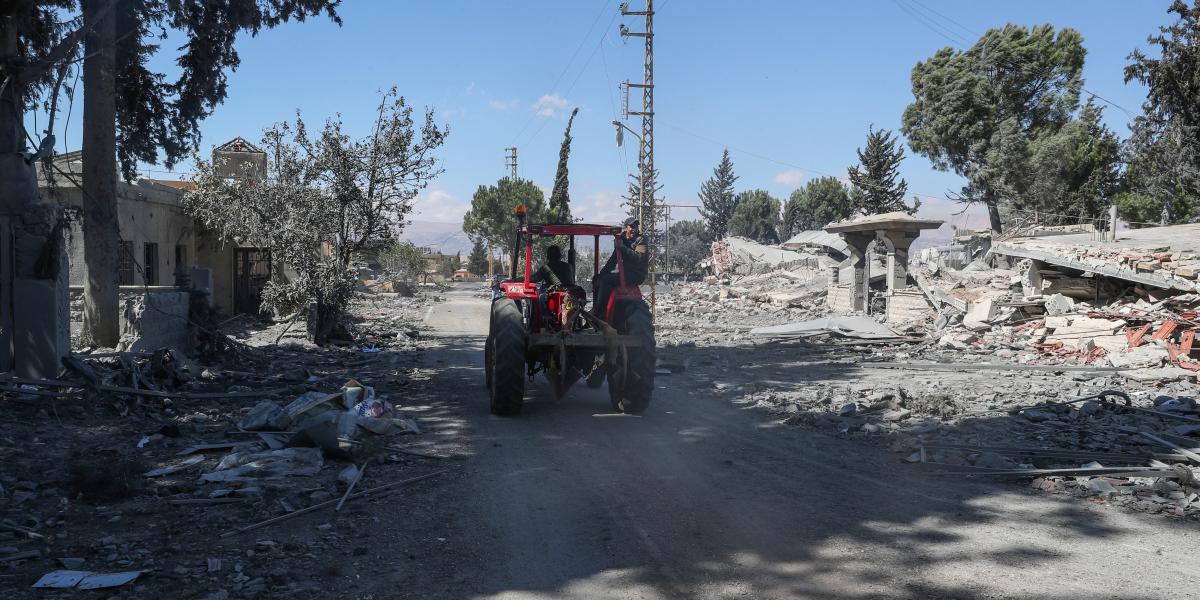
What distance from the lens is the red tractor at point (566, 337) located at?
8.28 metres

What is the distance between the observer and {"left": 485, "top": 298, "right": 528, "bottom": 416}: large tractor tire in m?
8.20

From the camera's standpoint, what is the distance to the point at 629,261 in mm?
8727

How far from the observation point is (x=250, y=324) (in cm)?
1981

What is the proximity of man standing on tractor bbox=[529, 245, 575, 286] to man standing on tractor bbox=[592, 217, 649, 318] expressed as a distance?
0.52 metres

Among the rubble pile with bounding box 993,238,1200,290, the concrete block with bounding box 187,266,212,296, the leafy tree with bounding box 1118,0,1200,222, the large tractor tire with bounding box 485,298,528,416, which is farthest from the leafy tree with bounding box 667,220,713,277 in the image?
the large tractor tire with bounding box 485,298,528,416

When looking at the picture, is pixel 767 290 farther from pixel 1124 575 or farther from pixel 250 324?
pixel 1124 575

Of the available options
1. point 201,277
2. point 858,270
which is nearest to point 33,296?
point 201,277

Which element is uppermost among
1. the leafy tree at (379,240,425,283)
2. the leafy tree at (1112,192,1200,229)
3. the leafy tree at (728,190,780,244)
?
the leafy tree at (728,190,780,244)

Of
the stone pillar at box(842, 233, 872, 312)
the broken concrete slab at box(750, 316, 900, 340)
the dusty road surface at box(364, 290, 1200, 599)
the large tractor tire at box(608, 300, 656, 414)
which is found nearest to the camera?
the dusty road surface at box(364, 290, 1200, 599)

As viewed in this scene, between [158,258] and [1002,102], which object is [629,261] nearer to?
[158,258]

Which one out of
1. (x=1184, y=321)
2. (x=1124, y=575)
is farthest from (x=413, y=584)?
(x=1184, y=321)

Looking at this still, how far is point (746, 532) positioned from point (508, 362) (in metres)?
3.97

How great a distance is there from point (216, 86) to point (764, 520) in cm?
1256

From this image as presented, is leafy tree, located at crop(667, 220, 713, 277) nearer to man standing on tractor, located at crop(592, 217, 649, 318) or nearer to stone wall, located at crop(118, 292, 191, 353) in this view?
stone wall, located at crop(118, 292, 191, 353)
